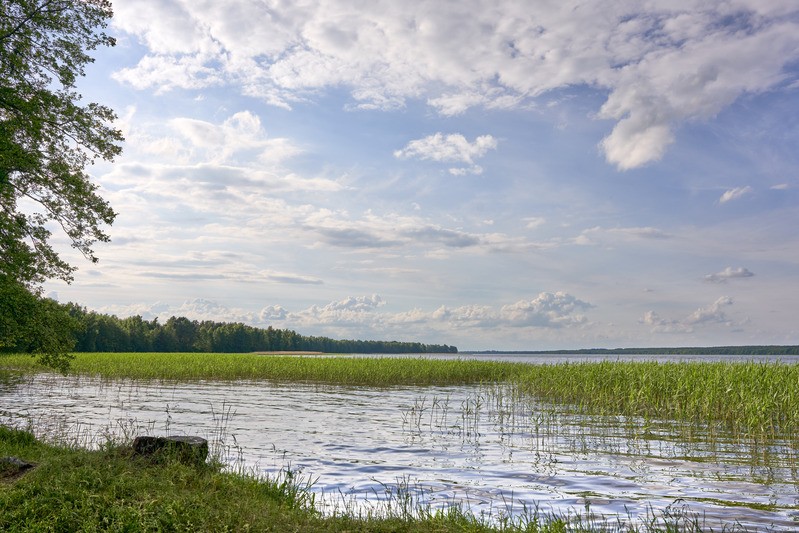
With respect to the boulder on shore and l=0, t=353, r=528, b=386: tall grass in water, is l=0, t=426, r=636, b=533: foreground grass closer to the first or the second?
the boulder on shore

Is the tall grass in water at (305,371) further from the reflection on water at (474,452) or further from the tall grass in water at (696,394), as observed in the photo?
the tall grass in water at (696,394)

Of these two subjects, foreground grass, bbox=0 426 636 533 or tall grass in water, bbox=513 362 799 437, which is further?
tall grass in water, bbox=513 362 799 437

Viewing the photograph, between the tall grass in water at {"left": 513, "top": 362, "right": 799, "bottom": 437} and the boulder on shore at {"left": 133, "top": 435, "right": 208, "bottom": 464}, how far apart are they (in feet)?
Result: 47.8

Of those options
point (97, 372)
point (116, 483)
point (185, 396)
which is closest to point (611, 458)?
point (116, 483)

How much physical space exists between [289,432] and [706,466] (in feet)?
39.3

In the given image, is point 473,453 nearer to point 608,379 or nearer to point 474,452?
point 474,452

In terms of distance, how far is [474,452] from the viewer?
604 inches

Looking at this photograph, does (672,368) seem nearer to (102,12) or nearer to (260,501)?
(260,501)

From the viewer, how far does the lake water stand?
1052cm

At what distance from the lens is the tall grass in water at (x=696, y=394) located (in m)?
17.6

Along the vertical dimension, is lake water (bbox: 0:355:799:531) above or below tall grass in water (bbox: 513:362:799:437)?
below

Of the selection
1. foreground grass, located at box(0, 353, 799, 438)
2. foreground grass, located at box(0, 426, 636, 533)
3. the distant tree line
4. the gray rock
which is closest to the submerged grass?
foreground grass, located at box(0, 426, 636, 533)

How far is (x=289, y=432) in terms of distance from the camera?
60.1ft

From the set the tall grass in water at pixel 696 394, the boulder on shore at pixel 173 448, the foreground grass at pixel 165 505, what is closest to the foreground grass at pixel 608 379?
the tall grass in water at pixel 696 394
